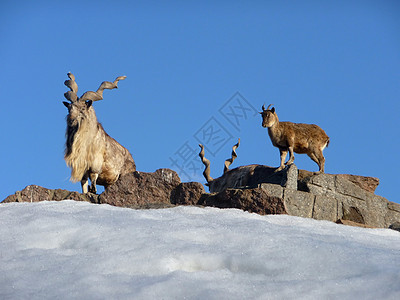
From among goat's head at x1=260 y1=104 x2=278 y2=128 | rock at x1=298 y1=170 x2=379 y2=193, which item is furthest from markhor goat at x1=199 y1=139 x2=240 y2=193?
rock at x1=298 y1=170 x2=379 y2=193

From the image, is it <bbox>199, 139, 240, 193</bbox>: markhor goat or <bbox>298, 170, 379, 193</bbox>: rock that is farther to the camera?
<bbox>199, 139, 240, 193</bbox>: markhor goat

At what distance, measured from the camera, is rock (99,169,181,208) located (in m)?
8.95

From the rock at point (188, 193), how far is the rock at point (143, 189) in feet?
0.53

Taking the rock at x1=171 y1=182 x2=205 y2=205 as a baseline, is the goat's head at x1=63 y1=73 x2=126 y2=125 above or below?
above

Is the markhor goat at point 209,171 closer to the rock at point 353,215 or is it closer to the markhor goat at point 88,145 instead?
the markhor goat at point 88,145

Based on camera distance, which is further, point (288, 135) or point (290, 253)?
point (288, 135)

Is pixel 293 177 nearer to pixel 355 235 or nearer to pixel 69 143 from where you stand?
pixel 355 235

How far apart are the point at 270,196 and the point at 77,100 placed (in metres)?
6.78

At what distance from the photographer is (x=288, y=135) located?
14.7 m

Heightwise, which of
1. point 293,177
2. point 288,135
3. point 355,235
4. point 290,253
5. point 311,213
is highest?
point 288,135

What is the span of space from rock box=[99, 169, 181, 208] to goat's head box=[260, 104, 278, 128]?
5.97m

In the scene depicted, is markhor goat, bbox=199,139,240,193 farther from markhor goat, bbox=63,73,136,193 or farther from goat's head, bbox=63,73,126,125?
goat's head, bbox=63,73,126,125

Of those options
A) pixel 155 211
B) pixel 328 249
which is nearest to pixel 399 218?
Answer: pixel 155 211

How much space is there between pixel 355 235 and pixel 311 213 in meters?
3.48
